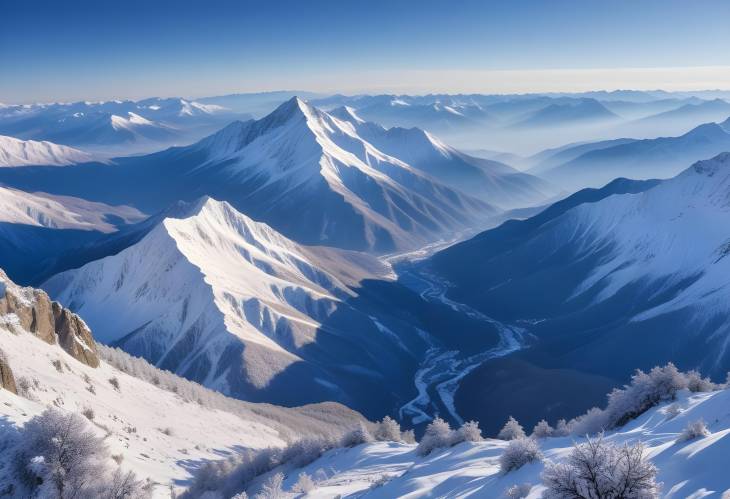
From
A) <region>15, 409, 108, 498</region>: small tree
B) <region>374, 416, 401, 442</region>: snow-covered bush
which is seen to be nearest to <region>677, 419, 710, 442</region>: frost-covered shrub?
<region>15, 409, 108, 498</region>: small tree

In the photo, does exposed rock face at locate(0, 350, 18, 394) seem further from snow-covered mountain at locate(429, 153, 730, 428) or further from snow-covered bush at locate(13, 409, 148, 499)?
snow-covered mountain at locate(429, 153, 730, 428)

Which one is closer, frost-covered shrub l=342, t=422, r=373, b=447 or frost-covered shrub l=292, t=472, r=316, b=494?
frost-covered shrub l=292, t=472, r=316, b=494

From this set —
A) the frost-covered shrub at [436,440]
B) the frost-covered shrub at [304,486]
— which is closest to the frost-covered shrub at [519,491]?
the frost-covered shrub at [304,486]

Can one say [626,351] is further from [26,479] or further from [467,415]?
[26,479]

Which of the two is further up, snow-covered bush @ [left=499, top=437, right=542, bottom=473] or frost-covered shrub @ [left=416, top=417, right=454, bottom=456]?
snow-covered bush @ [left=499, top=437, right=542, bottom=473]

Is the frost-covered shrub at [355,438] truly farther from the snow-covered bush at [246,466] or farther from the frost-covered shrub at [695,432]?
the frost-covered shrub at [695,432]
